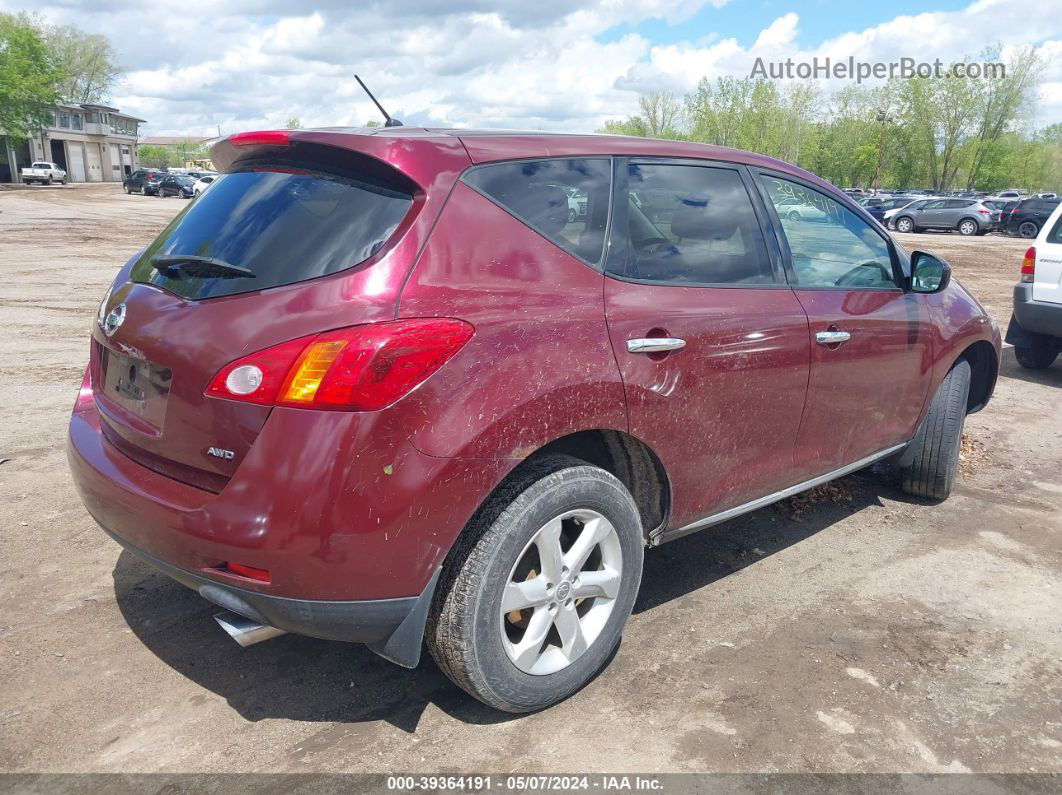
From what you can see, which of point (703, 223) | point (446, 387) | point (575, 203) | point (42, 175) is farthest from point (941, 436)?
point (42, 175)

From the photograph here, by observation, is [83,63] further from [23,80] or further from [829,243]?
[829,243]

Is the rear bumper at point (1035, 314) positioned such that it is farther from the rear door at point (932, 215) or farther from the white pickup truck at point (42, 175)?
the white pickup truck at point (42, 175)

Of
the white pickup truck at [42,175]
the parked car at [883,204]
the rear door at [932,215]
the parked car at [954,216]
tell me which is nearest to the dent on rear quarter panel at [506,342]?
the parked car at [954,216]

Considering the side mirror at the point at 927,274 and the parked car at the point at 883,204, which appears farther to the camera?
the parked car at the point at 883,204

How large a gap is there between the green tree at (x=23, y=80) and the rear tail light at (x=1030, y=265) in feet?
206

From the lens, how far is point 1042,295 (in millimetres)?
7691

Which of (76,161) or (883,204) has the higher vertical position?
(76,161)

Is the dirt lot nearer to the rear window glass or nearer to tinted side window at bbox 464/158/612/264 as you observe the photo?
the rear window glass

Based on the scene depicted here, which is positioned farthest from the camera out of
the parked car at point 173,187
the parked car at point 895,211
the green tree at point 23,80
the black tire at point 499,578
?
the green tree at point 23,80

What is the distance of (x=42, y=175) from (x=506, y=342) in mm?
71958

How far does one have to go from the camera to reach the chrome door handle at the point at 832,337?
11.4ft

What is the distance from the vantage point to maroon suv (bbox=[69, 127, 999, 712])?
2.27m

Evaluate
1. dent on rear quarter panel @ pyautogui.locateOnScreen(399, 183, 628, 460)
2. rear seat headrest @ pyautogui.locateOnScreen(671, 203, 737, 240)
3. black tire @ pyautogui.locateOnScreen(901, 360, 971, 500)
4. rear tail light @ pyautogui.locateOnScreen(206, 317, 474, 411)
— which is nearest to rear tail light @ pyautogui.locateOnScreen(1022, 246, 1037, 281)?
black tire @ pyautogui.locateOnScreen(901, 360, 971, 500)

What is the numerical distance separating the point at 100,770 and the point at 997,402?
694 cm
